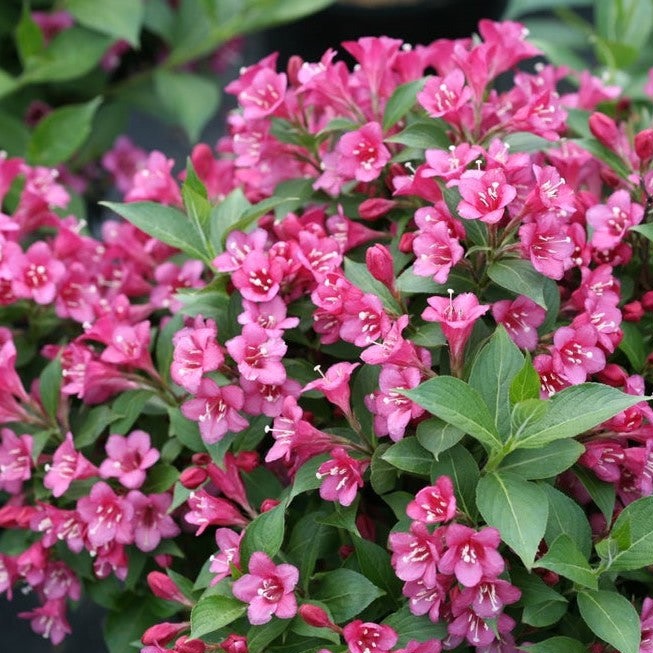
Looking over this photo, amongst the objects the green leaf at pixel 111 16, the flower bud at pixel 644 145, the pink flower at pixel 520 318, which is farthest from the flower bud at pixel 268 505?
the green leaf at pixel 111 16

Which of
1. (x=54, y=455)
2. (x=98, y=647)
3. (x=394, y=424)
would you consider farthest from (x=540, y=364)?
(x=98, y=647)

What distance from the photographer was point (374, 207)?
1429mm

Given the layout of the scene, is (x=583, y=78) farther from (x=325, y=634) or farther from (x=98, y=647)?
(x=98, y=647)

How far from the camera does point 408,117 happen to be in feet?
5.03

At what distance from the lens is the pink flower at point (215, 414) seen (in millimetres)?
1266

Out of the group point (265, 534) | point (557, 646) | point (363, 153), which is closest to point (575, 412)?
point (557, 646)

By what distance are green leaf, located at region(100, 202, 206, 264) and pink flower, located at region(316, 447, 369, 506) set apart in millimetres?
347

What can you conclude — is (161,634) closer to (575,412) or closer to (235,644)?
(235,644)

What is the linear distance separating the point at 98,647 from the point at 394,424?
150 centimetres

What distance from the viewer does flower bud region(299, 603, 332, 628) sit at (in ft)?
3.81

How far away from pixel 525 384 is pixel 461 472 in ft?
0.43

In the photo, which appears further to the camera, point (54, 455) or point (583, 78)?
point (583, 78)

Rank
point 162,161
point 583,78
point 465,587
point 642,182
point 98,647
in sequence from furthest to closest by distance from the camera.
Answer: point 98,647
point 583,78
point 162,161
point 642,182
point 465,587

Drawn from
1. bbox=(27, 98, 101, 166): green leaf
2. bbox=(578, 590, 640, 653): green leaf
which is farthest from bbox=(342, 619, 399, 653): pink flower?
bbox=(27, 98, 101, 166): green leaf
